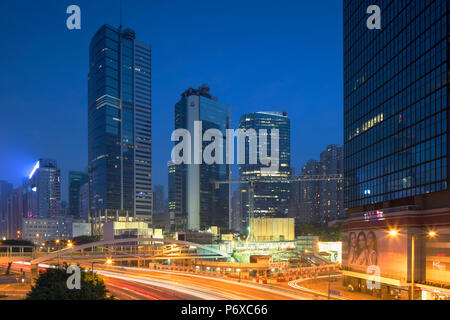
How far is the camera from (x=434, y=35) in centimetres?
5841

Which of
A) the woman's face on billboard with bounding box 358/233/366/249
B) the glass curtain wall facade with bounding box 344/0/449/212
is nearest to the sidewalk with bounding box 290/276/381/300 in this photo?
the woman's face on billboard with bounding box 358/233/366/249

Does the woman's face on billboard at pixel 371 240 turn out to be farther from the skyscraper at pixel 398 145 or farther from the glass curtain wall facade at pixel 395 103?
the glass curtain wall facade at pixel 395 103

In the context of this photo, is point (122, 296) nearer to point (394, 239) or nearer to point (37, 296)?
point (37, 296)

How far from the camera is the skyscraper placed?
5744 cm

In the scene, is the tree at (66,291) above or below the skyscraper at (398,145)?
below

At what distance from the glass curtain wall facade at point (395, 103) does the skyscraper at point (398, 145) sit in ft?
0.47

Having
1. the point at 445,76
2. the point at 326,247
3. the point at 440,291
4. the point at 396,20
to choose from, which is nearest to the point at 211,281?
the point at 440,291

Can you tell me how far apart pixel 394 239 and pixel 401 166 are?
11920 mm

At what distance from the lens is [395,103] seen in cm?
6981

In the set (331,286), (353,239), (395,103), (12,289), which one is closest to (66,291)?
(12,289)

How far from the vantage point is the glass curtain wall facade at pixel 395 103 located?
57.8 m

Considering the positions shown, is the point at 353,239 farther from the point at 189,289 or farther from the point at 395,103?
the point at 189,289

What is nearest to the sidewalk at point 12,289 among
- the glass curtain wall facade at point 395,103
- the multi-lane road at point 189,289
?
the multi-lane road at point 189,289
